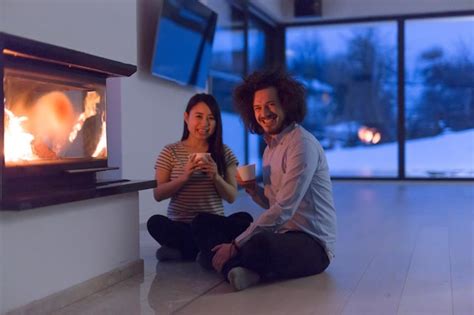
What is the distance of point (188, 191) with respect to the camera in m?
3.05

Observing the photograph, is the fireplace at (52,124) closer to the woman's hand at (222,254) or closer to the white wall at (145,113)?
the woman's hand at (222,254)

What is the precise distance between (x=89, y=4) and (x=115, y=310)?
134 cm

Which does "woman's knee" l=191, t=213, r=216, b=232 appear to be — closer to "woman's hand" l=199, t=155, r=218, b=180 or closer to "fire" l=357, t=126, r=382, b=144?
"woman's hand" l=199, t=155, r=218, b=180

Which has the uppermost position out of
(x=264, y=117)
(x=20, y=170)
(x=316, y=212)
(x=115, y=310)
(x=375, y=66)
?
(x=375, y=66)

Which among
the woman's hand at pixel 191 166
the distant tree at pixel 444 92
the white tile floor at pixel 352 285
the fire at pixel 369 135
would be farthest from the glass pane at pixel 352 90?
the woman's hand at pixel 191 166

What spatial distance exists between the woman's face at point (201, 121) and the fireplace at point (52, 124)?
1.51 feet

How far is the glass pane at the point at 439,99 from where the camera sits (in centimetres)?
797

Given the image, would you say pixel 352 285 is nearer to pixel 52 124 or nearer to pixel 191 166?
pixel 191 166

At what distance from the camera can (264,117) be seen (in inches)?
104

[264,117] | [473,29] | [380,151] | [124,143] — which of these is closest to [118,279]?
[264,117]

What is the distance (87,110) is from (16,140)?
438 millimetres

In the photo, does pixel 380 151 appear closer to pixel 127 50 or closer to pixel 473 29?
pixel 473 29

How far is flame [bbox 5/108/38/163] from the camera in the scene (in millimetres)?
2072

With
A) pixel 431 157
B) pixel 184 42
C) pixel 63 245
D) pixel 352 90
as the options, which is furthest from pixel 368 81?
pixel 63 245
